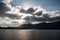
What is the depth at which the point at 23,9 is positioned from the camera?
661 centimetres

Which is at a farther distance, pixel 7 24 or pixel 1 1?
pixel 1 1

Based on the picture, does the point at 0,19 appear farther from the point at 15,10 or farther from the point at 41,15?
the point at 41,15

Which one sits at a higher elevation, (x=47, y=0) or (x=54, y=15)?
(x=47, y=0)

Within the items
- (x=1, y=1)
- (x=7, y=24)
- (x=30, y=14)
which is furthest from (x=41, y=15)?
(x=1, y=1)

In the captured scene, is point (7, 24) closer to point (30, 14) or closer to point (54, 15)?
point (30, 14)

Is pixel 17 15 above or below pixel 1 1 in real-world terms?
below

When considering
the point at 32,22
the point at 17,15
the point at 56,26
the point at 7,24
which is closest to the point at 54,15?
the point at 56,26

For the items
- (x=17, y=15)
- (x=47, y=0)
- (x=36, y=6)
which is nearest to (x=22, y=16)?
(x=17, y=15)

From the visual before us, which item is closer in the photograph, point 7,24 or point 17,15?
point 7,24

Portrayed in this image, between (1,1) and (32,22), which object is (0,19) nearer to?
(1,1)

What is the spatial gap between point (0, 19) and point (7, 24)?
500 mm

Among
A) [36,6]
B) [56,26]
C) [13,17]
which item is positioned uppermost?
[36,6]

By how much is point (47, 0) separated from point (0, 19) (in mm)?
2263

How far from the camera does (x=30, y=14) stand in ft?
21.2
